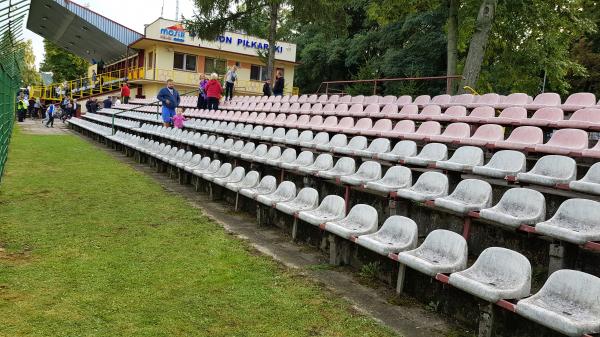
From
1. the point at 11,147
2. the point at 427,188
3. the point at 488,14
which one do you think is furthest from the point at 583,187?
the point at 11,147

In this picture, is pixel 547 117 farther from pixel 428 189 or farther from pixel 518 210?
pixel 518 210

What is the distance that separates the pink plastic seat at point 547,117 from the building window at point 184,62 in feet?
92.0

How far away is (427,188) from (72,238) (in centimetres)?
386

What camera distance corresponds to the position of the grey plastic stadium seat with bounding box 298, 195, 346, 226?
521 centimetres

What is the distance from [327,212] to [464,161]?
1.65 meters

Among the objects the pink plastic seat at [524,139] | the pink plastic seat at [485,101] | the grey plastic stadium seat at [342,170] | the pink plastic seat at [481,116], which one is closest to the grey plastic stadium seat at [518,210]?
the pink plastic seat at [524,139]

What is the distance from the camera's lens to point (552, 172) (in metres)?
4.73

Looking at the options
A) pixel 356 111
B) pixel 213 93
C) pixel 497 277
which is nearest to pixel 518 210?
pixel 497 277

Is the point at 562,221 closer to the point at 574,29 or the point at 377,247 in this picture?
the point at 377,247

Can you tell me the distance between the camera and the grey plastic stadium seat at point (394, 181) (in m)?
5.40

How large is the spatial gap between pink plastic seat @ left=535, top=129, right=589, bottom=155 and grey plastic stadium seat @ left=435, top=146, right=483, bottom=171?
700mm

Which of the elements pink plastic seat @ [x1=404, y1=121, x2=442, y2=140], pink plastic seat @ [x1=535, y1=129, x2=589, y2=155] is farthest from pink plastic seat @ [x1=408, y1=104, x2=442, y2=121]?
pink plastic seat @ [x1=535, y1=129, x2=589, y2=155]

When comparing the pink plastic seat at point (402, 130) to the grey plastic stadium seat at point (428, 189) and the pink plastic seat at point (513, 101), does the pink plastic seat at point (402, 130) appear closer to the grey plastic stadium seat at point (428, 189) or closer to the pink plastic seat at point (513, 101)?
the pink plastic seat at point (513, 101)

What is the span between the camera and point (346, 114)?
10.7 meters
